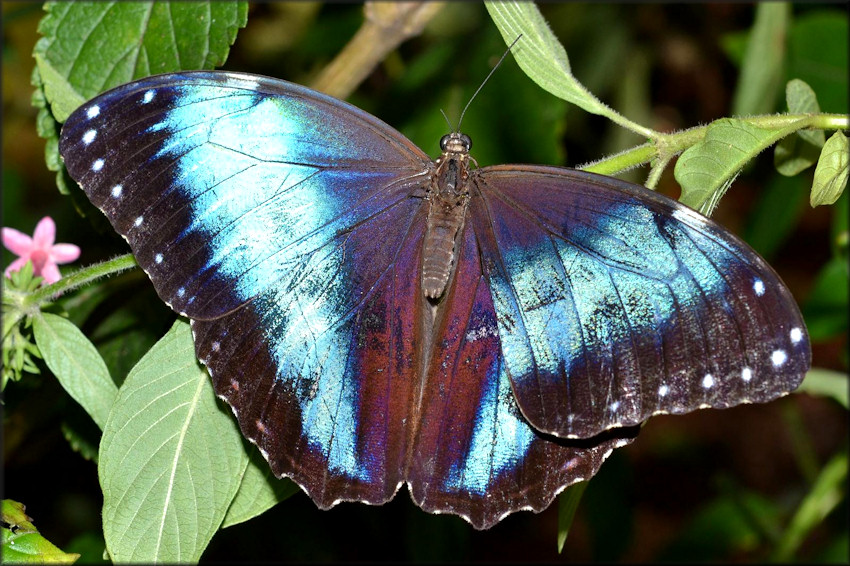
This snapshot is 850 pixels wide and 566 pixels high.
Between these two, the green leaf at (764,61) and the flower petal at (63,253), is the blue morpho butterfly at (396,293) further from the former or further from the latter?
the green leaf at (764,61)

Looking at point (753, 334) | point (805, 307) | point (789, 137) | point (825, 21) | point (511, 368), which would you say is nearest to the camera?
point (753, 334)

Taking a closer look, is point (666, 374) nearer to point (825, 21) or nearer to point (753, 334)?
point (753, 334)

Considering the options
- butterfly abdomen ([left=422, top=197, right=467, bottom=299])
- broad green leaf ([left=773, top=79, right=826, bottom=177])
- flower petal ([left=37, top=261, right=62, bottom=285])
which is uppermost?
broad green leaf ([left=773, top=79, right=826, bottom=177])

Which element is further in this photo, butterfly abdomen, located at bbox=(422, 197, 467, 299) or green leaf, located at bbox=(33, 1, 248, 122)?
green leaf, located at bbox=(33, 1, 248, 122)

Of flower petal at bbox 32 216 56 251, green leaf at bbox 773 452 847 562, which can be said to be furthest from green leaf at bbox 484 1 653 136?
green leaf at bbox 773 452 847 562

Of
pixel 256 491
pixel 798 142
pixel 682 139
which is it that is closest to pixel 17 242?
pixel 256 491

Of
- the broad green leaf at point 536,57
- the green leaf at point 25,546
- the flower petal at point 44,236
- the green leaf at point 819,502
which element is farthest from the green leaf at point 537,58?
the green leaf at point 819,502

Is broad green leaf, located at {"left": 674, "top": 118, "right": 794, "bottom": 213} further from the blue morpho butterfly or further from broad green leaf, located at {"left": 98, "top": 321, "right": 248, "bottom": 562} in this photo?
broad green leaf, located at {"left": 98, "top": 321, "right": 248, "bottom": 562}

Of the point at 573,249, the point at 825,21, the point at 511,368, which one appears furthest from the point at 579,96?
the point at 825,21
